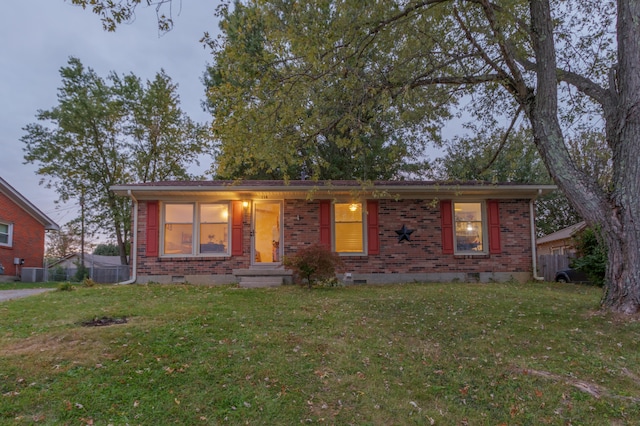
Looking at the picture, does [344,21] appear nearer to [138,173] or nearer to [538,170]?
[138,173]

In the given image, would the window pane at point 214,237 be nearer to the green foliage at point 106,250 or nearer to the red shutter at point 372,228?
the red shutter at point 372,228

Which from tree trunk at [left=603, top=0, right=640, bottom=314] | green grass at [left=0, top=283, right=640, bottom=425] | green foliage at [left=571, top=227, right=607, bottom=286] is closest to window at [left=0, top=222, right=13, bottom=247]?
green grass at [left=0, top=283, right=640, bottom=425]

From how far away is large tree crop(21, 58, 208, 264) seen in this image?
60.2 ft

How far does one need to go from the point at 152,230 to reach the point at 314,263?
188 inches

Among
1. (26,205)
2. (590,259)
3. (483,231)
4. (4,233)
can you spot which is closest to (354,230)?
(483,231)

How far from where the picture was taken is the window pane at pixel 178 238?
406 inches

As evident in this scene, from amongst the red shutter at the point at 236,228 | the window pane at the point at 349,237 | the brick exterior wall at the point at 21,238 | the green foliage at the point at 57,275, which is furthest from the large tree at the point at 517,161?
the brick exterior wall at the point at 21,238

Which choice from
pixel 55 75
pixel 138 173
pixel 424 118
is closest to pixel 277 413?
pixel 424 118

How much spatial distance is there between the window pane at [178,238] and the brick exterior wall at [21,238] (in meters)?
10.7

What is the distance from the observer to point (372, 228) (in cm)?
1054

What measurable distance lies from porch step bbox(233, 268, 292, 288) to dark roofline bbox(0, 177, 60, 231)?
1331 centimetres

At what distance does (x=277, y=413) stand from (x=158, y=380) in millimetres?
1174

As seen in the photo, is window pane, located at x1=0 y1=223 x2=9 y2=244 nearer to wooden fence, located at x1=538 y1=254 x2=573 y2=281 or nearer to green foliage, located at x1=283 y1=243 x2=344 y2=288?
green foliage, located at x1=283 y1=243 x2=344 y2=288

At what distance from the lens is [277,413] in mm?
2902
